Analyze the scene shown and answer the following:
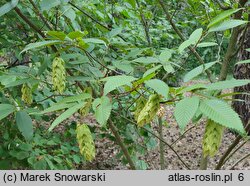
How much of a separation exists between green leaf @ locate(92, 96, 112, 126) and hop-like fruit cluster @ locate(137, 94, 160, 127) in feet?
0.26

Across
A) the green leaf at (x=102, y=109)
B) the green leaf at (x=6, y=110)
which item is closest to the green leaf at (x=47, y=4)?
the green leaf at (x=6, y=110)

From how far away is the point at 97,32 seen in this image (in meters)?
2.26

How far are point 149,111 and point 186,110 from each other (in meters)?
0.12

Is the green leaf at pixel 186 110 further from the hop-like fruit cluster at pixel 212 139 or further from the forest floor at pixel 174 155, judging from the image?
the forest floor at pixel 174 155

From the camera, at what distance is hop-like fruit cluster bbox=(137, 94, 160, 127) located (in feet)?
2.69

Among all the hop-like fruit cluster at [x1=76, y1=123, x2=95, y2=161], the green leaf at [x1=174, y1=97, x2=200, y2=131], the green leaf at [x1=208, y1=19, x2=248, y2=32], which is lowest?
the hop-like fruit cluster at [x1=76, y1=123, x2=95, y2=161]

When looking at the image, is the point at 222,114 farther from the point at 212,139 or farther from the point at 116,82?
the point at 116,82

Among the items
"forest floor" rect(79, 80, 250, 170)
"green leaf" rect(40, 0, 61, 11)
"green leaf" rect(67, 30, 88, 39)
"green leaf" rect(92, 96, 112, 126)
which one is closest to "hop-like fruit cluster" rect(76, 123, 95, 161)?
"green leaf" rect(92, 96, 112, 126)

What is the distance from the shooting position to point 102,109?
0.83m

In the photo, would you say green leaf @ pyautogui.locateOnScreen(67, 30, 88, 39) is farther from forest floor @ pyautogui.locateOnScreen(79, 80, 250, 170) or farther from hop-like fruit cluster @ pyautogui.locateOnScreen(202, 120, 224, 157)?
forest floor @ pyautogui.locateOnScreen(79, 80, 250, 170)

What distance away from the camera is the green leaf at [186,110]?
0.72m

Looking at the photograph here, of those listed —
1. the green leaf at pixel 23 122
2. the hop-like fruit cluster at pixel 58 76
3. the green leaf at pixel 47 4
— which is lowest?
the green leaf at pixel 23 122

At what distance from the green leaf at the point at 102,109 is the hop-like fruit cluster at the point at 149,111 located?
0.08 meters

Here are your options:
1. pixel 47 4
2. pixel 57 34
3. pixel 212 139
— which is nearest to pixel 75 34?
pixel 57 34
